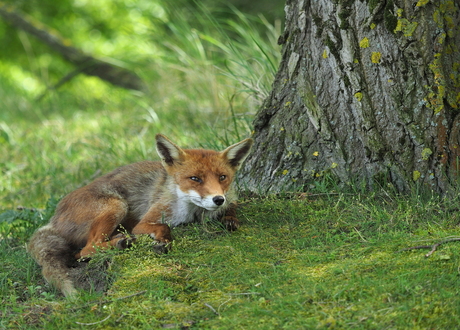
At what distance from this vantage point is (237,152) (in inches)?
184

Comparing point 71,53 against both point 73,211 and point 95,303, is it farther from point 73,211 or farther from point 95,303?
point 95,303

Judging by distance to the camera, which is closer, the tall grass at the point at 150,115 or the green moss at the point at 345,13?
the green moss at the point at 345,13

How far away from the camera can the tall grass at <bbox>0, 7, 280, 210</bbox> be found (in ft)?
22.3

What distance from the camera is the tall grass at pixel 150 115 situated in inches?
268

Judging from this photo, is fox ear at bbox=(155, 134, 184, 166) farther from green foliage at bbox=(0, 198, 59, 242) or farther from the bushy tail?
green foliage at bbox=(0, 198, 59, 242)

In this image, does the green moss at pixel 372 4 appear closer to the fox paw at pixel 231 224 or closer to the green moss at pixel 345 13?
the green moss at pixel 345 13

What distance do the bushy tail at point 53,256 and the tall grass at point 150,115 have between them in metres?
1.94

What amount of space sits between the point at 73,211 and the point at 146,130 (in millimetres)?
3602

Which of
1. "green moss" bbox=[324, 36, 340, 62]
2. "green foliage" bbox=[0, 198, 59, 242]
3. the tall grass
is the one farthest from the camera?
the tall grass

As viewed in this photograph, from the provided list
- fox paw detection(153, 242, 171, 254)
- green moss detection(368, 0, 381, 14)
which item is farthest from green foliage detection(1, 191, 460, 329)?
green moss detection(368, 0, 381, 14)

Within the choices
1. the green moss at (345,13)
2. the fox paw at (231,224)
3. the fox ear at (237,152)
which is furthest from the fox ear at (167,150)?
the green moss at (345,13)

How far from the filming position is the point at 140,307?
3.18 m

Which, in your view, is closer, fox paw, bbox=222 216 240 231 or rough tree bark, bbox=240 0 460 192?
rough tree bark, bbox=240 0 460 192

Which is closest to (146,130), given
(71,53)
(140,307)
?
(140,307)
